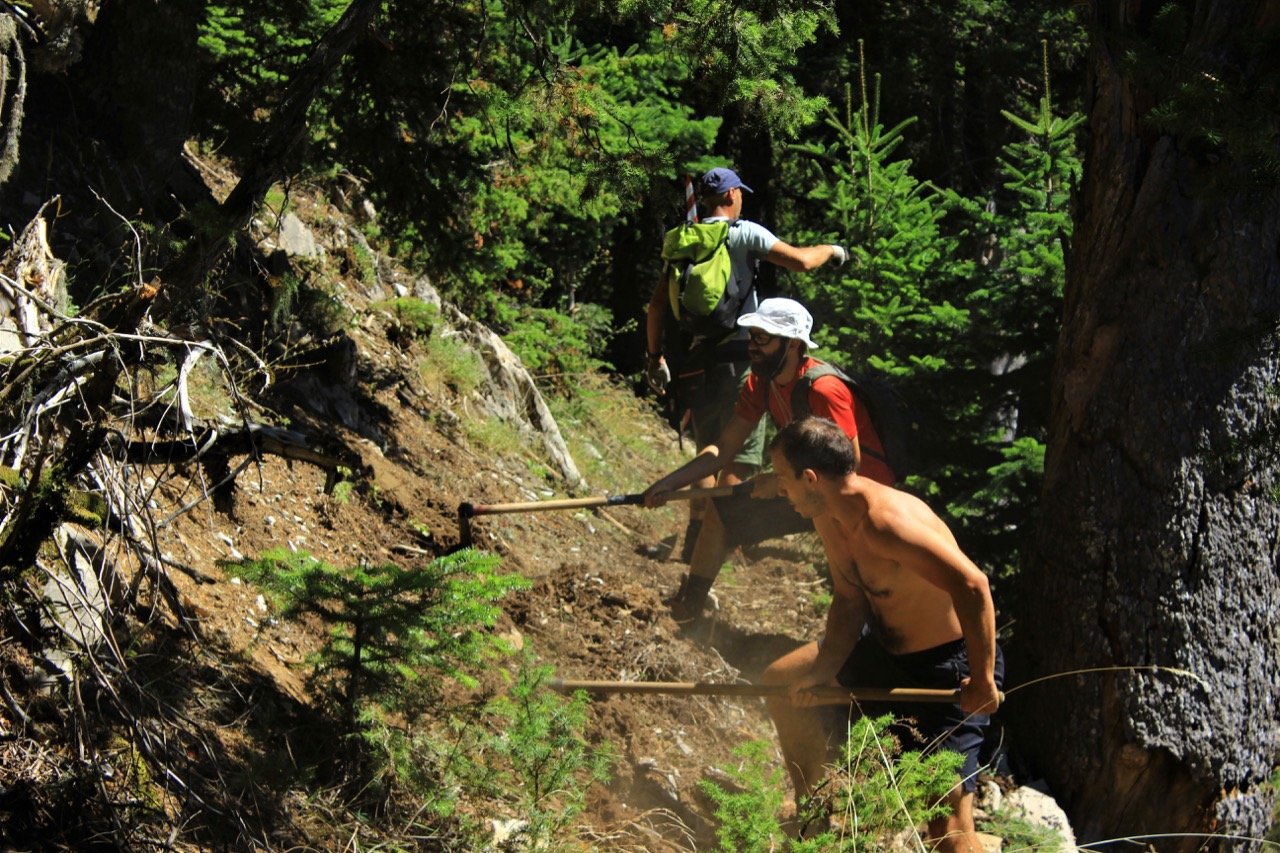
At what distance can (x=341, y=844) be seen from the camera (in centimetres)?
438

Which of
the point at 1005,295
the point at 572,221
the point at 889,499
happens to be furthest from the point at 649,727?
the point at 572,221

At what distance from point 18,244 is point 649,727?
356cm

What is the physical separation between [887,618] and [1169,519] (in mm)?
1681

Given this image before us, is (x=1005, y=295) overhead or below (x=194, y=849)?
overhead

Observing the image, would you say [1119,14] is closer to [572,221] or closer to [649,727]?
[649,727]

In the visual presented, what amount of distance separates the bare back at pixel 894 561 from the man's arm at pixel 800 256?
246 centimetres

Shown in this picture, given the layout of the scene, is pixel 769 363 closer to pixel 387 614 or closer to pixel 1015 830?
pixel 1015 830

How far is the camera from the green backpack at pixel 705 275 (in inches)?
285

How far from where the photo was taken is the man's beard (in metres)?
6.38

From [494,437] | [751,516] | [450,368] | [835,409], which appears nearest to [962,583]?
[835,409]

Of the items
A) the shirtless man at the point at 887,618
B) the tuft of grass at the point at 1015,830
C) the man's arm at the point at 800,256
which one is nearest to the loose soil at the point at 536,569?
the shirtless man at the point at 887,618

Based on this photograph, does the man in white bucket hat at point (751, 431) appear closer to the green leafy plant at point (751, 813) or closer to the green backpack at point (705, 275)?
the green backpack at point (705, 275)

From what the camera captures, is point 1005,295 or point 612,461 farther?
point 612,461

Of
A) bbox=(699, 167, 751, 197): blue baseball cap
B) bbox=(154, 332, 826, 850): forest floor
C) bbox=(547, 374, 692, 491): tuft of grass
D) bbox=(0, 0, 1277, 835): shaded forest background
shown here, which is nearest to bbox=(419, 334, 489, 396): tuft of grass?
bbox=(154, 332, 826, 850): forest floor
